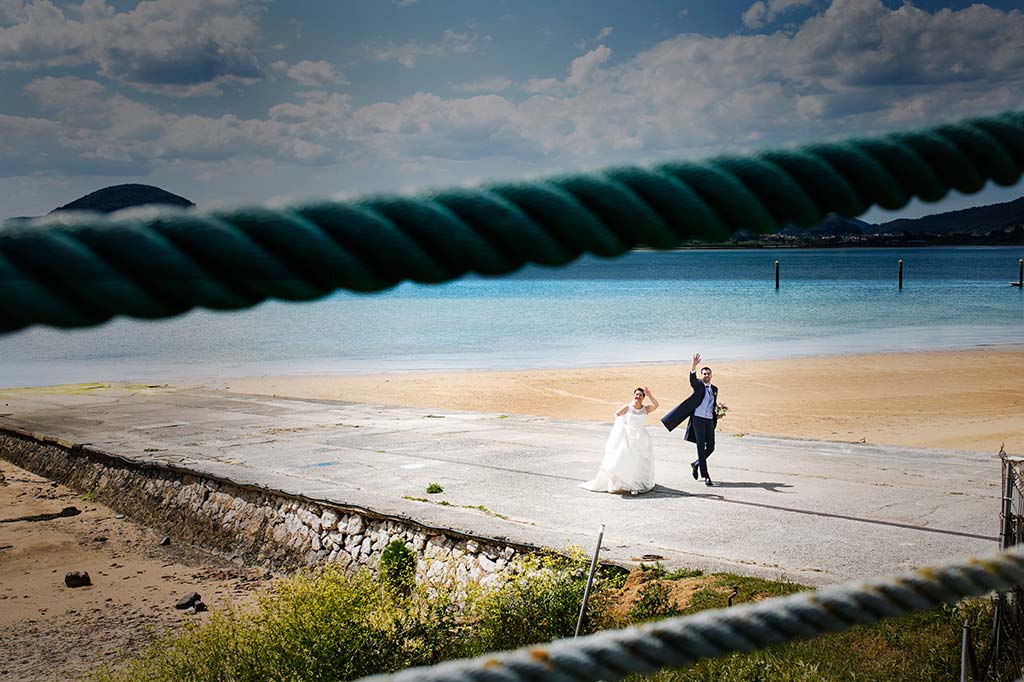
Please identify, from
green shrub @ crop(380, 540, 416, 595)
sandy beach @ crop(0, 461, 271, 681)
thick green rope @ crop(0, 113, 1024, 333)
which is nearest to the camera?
thick green rope @ crop(0, 113, 1024, 333)

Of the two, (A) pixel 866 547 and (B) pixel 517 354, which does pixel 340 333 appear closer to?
(B) pixel 517 354

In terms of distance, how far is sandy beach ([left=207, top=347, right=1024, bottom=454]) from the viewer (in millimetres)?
21094

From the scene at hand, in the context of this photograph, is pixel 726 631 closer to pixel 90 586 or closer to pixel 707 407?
pixel 707 407

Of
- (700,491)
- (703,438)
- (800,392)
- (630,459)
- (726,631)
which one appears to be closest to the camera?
(726,631)

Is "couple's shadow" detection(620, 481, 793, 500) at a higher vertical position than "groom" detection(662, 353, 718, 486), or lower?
lower

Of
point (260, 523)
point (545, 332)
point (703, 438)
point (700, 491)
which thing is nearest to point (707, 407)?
point (703, 438)

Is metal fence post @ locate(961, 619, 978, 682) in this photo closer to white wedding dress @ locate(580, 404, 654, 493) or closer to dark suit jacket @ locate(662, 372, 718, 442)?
white wedding dress @ locate(580, 404, 654, 493)

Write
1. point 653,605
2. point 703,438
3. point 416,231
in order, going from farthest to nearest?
point 703,438
point 653,605
point 416,231

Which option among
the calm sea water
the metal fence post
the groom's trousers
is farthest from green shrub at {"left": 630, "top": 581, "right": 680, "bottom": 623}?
the calm sea water

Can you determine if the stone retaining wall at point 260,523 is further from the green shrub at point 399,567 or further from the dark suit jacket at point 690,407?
the dark suit jacket at point 690,407

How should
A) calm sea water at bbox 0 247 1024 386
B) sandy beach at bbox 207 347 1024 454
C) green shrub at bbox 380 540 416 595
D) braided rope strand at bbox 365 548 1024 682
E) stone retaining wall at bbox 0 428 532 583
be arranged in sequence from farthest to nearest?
calm sea water at bbox 0 247 1024 386 < sandy beach at bbox 207 347 1024 454 < stone retaining wall at bbox 0 428 532 583 < green shrub at bbox 380 540 416 595 < braided rope strand at bbox 365 548 1024 682

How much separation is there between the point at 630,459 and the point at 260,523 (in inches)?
195

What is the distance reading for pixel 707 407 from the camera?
12.4 metres

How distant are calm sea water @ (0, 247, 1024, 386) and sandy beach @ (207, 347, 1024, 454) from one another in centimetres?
387
